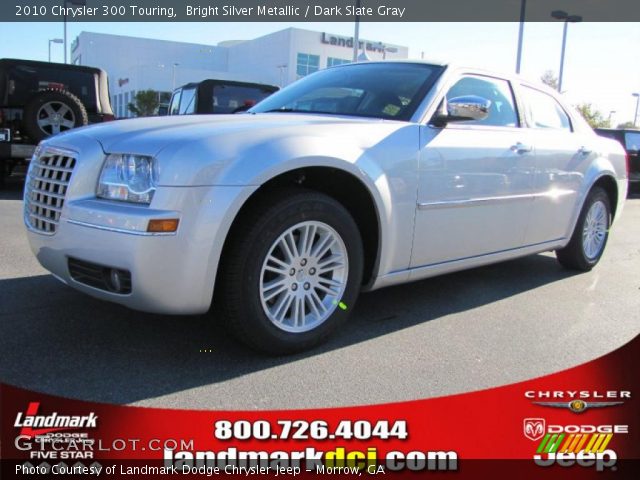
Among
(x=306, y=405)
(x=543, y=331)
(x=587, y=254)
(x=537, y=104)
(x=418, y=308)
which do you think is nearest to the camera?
(x=306, y=405)

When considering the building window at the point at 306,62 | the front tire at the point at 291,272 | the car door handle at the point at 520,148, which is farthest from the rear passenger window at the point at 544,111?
the building window at the point at 306,62

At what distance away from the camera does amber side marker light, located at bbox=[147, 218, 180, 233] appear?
2570mm

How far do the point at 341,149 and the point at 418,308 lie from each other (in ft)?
4.73

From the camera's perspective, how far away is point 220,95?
35.3ft

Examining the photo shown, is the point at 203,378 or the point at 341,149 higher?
the point at 341,149

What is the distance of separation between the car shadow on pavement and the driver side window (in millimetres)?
1286

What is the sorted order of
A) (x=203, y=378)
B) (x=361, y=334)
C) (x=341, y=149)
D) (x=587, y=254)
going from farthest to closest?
(x=587, y=254), (x=361, y=334), (x=341, y=149), (x=203, y=378)

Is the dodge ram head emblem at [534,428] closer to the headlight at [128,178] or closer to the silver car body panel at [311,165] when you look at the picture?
the silver car body panel at [311,165]

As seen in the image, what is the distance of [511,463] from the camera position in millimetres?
2240

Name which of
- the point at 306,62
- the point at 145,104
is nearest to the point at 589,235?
the point at 145,104

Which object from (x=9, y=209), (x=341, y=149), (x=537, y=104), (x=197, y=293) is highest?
(x=537, y=104)

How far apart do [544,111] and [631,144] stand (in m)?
11.7

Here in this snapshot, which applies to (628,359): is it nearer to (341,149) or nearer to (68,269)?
(341,149)

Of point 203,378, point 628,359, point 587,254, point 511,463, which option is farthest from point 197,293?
point 587,254
